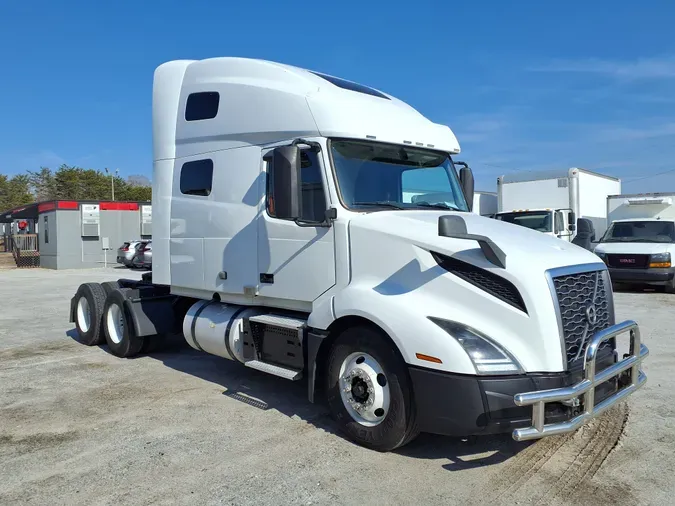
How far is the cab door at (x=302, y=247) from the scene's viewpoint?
4.89m

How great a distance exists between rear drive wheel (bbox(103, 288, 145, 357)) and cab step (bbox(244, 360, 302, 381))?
275 centimetres

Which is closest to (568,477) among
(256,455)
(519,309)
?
(519,309)

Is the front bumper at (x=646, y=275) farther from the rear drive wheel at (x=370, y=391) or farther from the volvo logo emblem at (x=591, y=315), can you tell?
the rear drive wheel at (x=370, y=391)

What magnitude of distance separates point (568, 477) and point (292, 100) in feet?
12.6

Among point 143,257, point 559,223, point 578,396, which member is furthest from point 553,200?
point 143,257

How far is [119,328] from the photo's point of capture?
812 cm

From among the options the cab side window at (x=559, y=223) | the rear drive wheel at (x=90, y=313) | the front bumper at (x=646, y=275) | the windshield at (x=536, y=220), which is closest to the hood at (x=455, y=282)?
the rear drive wheel at (x=90, y=313)

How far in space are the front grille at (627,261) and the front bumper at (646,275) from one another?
0.11 metres

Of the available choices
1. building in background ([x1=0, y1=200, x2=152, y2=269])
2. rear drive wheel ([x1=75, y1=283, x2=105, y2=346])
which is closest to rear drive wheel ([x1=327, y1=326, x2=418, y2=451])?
rear drive wheel ([x1=75, y1=283, x2=105, y2=346])

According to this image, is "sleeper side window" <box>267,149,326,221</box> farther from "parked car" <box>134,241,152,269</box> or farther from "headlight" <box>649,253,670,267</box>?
"parked car" <box>134,241,152,269</box>

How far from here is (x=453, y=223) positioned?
4004 mm

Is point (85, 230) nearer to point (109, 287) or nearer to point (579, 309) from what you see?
point (109, 287)

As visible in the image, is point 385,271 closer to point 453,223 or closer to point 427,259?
point 427,259

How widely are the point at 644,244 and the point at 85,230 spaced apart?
2544cm
